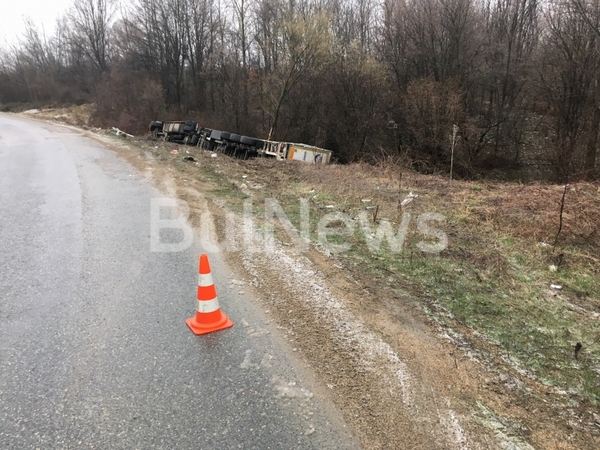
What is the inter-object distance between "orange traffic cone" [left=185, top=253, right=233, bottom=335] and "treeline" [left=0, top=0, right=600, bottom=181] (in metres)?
13.4

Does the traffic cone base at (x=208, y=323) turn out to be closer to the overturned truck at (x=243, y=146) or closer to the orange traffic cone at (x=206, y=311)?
the orange traffic cone at (x=206, y=311)

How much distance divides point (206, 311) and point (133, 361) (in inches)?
28.3

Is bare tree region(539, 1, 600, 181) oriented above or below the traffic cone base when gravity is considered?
above

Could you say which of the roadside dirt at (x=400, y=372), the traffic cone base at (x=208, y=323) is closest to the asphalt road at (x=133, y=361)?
the traffic cone base at (x=208, y=323)

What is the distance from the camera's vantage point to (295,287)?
433cm

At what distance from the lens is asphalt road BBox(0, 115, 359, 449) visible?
237 centimetres

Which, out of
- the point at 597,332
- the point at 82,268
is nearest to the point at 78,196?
the point at 82,268

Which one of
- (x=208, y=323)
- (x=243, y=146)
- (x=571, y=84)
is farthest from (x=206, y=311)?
(x=571, y=84)

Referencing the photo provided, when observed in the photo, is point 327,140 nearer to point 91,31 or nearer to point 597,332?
point 597,332

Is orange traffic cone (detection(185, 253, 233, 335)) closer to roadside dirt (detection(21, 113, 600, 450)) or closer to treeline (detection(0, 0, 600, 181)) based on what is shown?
roadside dirt (detection(21, 113, 600, 450))

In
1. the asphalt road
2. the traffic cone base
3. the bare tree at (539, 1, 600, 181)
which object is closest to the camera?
the asphalt road

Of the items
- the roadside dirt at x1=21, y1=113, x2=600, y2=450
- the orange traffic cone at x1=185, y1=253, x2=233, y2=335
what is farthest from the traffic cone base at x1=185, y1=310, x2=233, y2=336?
the roadside dirt at x1=21, y1=113, x2=600, y2=450

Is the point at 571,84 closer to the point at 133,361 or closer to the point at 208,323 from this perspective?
the point at 208,323

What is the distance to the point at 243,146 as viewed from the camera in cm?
1767
